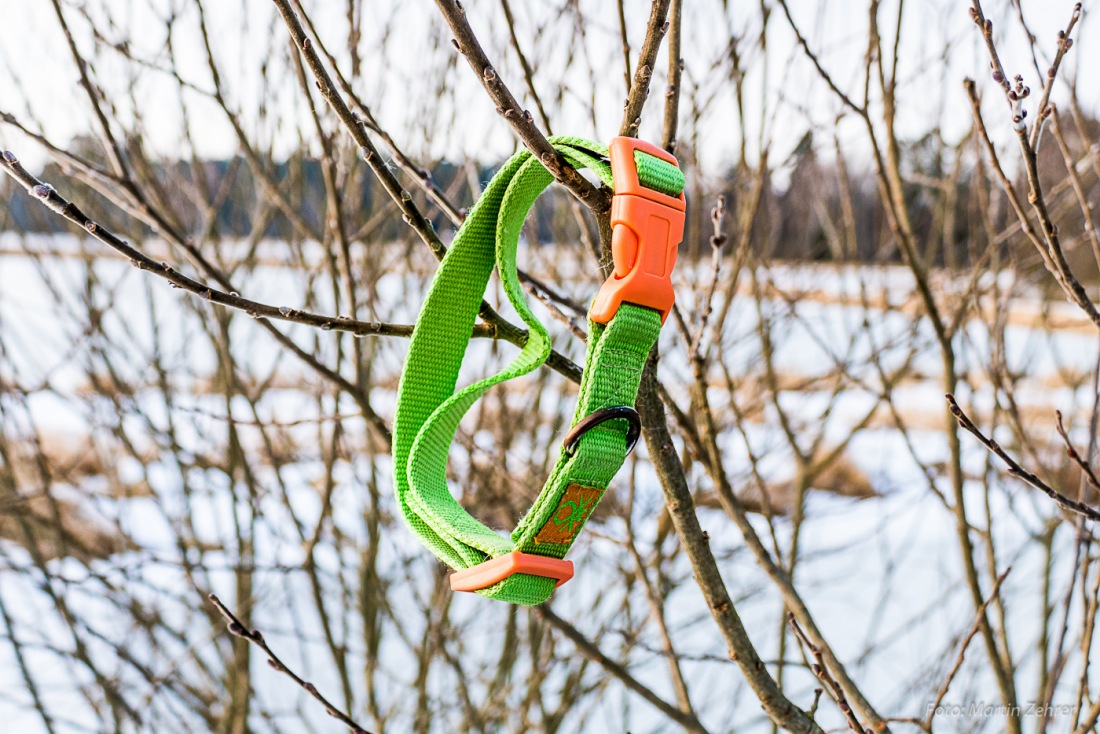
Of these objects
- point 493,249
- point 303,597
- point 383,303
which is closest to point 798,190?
point 383,303

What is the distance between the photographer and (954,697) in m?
3.07

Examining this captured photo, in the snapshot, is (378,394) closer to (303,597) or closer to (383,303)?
(303,597)

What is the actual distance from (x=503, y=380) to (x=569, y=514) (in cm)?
11

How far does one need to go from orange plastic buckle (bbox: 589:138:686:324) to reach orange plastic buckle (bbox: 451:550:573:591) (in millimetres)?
158

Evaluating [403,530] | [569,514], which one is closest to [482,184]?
[403,530]

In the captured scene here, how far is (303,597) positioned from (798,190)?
89.0 inches

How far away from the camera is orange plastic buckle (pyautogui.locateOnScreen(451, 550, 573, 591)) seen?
59cm

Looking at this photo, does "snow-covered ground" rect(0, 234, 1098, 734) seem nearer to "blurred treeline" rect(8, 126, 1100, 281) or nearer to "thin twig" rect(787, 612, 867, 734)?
"blurred treeline" rect(8, 126, 1100, 281)

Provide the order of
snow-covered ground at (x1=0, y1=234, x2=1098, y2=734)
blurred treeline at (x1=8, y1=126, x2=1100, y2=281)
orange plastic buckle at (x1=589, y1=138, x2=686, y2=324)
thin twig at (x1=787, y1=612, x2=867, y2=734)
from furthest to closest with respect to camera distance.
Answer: snow-covered ground at (x1=0, y1=234, x2=1098, y2=734) → blurred treeline at (x1=8, y1=126, x2=1100, y2=281) → thin twig at (x1=787, y1=612, x2=867, y2=734) → orange plastic buckle at (x1=589, y1=138, x2=686, y2=324)

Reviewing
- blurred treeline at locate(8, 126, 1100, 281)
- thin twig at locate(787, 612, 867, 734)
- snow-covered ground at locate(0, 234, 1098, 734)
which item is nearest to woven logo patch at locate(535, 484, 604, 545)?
thin twig at locate(787, 612, 867, 734)

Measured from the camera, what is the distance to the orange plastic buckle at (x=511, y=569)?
0.59 m

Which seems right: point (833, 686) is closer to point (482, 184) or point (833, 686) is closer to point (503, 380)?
point (503, 380)

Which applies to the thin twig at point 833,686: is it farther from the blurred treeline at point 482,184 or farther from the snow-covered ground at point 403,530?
the blurred treeline at point 482,184

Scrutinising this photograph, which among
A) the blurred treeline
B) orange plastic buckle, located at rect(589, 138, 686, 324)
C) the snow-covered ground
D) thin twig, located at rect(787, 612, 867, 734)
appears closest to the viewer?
orange plastic buckle, located at rect(589, 138, 686, 324)
